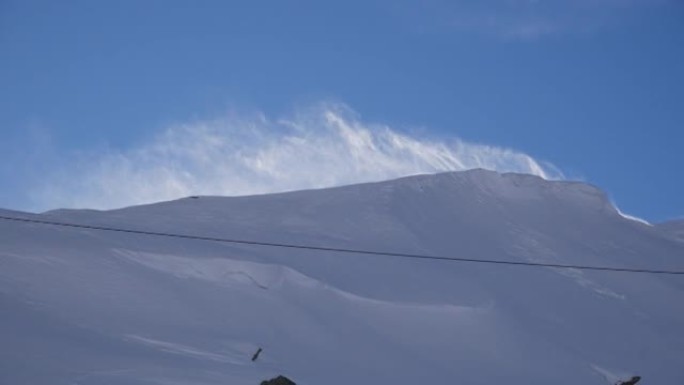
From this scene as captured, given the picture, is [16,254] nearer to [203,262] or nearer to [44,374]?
[203,262]

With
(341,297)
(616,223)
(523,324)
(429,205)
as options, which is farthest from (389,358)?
(616,223)

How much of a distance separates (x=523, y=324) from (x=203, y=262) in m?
8.65

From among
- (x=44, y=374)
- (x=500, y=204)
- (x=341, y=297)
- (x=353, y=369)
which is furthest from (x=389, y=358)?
(x=500, y=204)

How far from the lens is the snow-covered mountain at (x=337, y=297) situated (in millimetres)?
14953

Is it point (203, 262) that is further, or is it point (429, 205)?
point (429, 205)

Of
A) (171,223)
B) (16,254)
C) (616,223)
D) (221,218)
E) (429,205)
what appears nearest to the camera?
(16,254)

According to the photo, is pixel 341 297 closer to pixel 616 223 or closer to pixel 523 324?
pixel 523 324

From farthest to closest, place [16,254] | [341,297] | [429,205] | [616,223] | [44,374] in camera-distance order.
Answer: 1. [616,223]
2. [429,205]
3. [341,297]
4. [16,254]
5. [44,374]

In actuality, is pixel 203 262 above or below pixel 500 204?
below

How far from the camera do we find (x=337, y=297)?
67.7ft

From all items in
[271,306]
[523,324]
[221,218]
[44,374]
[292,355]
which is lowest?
[44,374]

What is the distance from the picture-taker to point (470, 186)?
32469 mm

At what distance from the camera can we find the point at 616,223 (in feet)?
105

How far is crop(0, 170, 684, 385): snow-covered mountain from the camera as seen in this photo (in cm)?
1495
